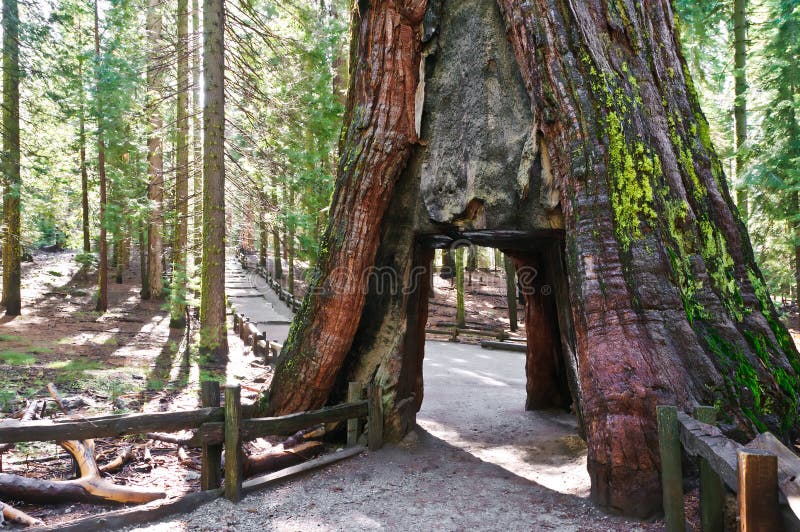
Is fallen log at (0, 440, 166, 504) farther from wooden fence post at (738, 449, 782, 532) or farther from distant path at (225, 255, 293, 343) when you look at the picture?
distant path at (225, 255, 293, 343)

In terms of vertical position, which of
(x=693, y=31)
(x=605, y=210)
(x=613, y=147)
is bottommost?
(x=605, y=210)

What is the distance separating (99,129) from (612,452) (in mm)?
16386

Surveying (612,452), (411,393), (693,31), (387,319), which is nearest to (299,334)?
(387,319)

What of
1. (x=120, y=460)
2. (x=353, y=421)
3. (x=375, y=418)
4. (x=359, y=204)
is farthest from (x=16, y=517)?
(x=359, y=204)

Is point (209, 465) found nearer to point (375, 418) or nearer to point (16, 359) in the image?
point (375, 418)

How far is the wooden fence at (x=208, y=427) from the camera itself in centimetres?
464

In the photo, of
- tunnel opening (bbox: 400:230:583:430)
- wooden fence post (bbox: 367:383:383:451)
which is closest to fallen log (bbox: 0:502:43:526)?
wooden fence post (bbox: 367:383:383:451)

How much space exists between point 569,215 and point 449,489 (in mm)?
3432

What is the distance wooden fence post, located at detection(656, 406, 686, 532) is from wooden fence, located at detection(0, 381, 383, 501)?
3943mm

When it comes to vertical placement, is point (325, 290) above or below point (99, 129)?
below

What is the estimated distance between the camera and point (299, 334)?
26.1 ft

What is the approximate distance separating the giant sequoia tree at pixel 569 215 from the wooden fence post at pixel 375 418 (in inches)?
8.7

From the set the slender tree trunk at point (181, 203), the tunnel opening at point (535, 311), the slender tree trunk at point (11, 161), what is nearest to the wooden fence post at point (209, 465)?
the tunnel opening at point (535, 311)

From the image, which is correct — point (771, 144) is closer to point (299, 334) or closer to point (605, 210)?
point (605, 210)
